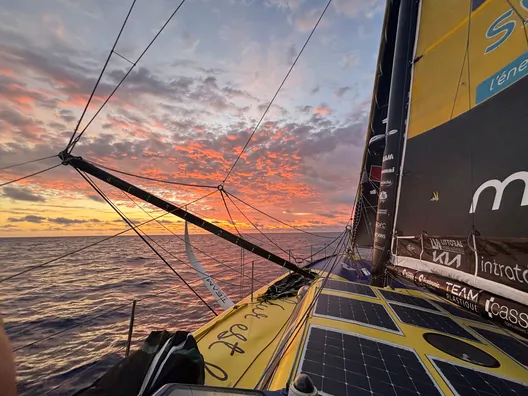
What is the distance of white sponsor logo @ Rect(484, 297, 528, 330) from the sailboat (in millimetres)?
13

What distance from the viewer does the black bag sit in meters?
2.62

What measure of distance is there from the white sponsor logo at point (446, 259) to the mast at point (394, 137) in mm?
1676

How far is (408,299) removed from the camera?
547 cm

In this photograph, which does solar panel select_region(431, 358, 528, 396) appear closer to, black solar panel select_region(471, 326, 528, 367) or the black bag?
black solar panel select_region(471, 326, 528, 367)

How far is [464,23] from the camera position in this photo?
14.3ft

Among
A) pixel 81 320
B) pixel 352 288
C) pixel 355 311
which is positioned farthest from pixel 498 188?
pixel 81 320

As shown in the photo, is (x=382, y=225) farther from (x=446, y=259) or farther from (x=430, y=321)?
(x=430, y=321)

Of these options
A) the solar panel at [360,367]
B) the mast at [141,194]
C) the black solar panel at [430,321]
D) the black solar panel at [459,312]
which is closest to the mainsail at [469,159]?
the black solar panel at [430,321]

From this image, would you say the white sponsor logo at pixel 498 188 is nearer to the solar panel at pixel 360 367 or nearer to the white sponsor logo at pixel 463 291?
the white sponsor logo at pixel 463 291

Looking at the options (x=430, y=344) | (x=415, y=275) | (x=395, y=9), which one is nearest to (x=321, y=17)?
(x=395, y=9)

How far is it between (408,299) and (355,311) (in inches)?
82.6

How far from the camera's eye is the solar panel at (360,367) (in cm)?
229

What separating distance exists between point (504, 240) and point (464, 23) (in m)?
4.01

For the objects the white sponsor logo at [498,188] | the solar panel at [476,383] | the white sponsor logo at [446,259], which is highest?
the white sponsor logo at [498,188]
